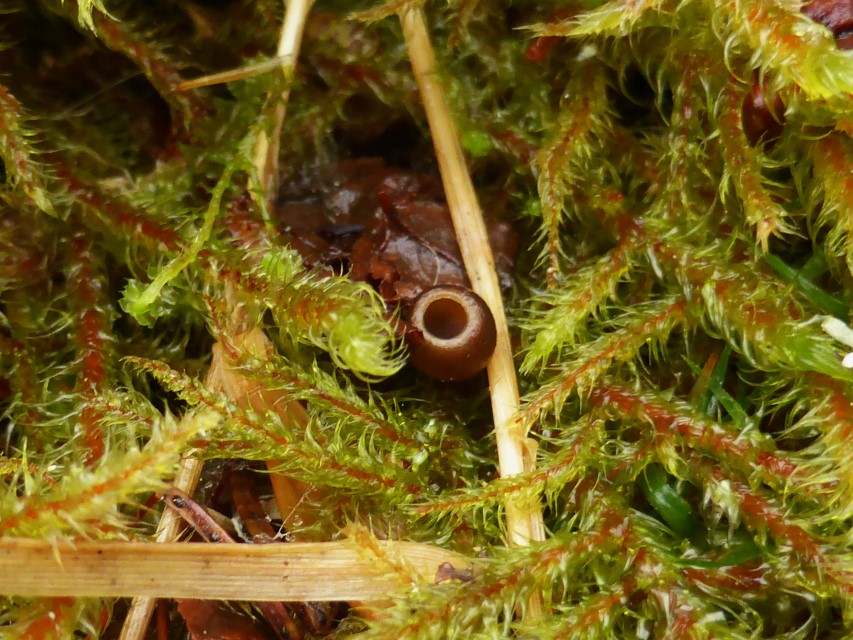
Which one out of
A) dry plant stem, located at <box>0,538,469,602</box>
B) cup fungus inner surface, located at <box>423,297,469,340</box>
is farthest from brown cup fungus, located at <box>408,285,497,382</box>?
dry plant stem, located at <box>0,538,469,602</box>

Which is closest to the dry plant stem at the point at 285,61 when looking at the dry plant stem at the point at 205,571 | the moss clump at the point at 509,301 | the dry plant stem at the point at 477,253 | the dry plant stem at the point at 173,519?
the moss clump at the point at 509,301

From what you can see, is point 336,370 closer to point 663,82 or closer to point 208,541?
point 208,541

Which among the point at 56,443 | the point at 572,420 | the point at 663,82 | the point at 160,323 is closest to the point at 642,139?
the point at 663,82

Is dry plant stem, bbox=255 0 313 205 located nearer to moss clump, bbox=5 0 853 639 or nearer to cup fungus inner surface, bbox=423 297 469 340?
moss clump, bbox=5 0 853 639

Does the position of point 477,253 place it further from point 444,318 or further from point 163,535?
point 163,535

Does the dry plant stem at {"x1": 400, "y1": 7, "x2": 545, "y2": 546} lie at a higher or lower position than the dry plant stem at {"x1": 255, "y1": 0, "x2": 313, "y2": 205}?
lower

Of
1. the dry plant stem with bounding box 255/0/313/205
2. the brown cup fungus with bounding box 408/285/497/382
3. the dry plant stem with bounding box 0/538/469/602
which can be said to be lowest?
the dry plant stem with bounding box 0/538/469/602
